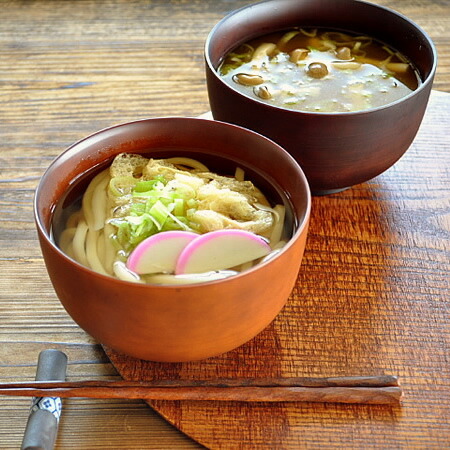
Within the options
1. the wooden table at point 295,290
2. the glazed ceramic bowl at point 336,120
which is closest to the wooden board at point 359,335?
the wooden table at point 295,290

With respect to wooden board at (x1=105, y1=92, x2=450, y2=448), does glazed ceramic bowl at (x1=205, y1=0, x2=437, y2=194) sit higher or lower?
higher

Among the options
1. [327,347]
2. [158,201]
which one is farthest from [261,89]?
[327,347]

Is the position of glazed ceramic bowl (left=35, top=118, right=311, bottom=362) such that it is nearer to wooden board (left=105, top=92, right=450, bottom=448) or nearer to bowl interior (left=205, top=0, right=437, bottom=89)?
wooden board (left=105, top=92, right=450, bottom=448)

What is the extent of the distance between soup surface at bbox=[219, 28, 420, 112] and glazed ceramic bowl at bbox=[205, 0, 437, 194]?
3 cm

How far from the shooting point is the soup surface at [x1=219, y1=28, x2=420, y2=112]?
1404 millimetres

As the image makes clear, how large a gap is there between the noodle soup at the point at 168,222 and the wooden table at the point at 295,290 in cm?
17

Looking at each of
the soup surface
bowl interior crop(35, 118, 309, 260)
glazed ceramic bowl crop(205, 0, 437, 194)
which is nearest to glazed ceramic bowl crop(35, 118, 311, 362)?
bowl interior crop(35, 118, 309, 260)

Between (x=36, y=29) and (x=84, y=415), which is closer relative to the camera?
(x=84, y=415)

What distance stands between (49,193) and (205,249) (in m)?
0.27

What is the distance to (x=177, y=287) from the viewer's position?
90 centimetres

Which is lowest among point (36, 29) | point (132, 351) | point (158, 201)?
point (36, 29)

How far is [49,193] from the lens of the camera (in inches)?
43.2

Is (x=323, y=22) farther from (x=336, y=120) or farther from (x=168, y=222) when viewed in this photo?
(x=168, y=222)

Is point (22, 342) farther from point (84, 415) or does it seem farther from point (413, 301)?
point (413, 301)
